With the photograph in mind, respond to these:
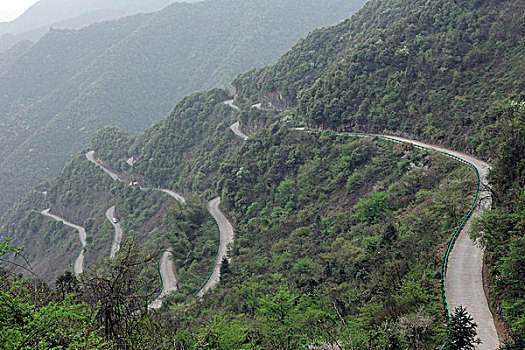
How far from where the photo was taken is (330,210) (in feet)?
110

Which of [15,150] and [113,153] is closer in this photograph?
[113,153]

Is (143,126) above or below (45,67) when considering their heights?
below

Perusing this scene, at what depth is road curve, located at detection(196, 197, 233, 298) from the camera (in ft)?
110

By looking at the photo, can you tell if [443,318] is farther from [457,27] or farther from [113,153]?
[113,153]

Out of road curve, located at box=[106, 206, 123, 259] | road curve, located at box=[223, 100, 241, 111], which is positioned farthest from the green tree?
road curve, located at box=[223, 100, 241, 111]

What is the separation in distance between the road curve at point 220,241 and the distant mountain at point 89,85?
9014cm

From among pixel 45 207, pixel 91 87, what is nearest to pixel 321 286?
pixel 45 207

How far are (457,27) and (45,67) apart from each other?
195 meters

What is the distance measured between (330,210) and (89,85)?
511ft

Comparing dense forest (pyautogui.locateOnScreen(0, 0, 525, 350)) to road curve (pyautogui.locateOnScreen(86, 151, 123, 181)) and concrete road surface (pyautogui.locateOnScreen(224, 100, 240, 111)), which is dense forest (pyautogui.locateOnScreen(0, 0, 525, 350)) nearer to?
concrete road surface (pyautogui.locateOnScreen(224, 100, 240, 111))

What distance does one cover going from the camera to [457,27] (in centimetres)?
4072

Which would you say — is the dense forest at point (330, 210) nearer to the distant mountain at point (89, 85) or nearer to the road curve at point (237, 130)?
the road curve at point (237, 130)

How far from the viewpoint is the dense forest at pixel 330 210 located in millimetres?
12109

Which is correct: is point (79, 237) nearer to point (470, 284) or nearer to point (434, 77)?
point (434, 77)
